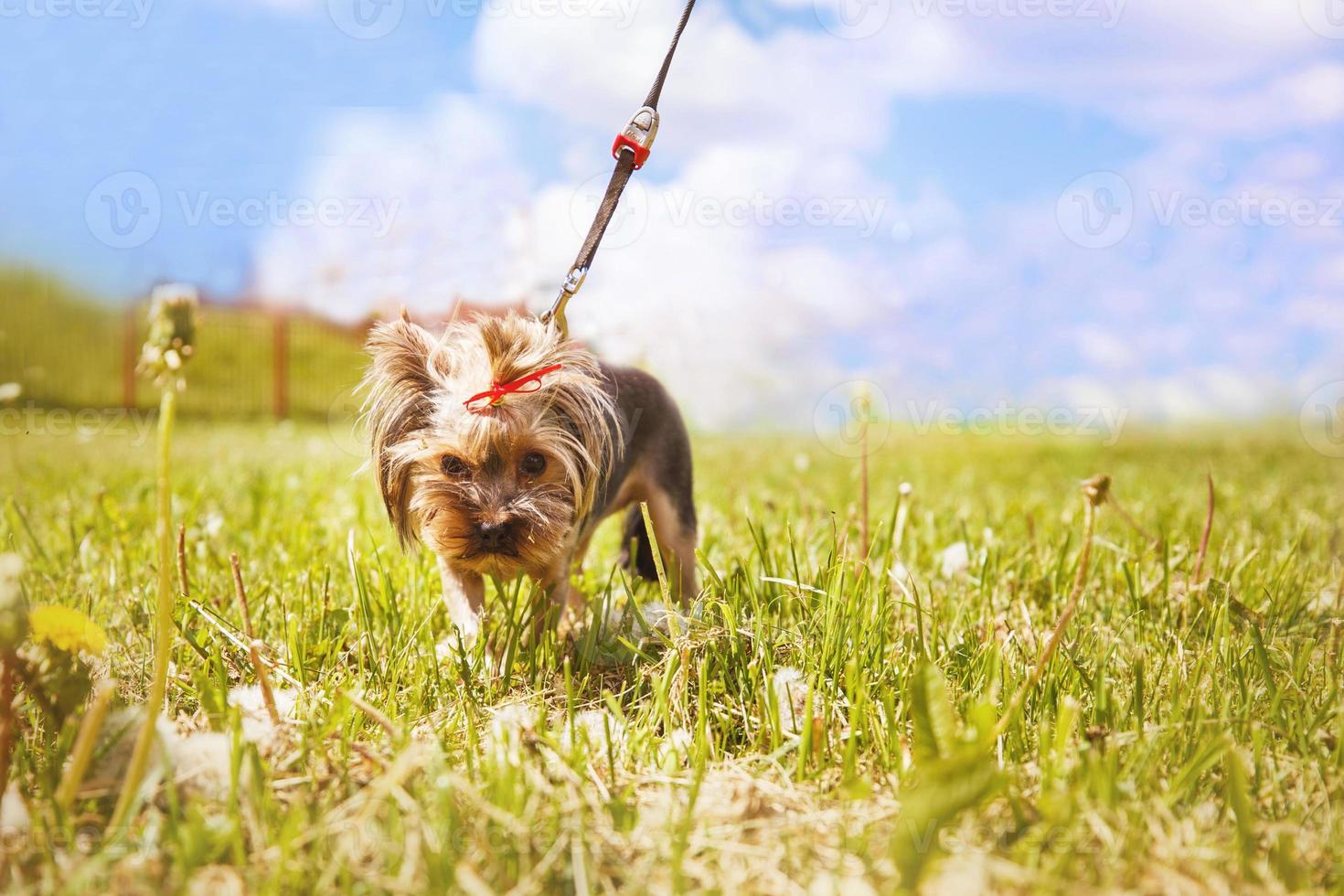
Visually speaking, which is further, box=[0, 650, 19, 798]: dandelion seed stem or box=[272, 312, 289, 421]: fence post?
box=[272, 312, 289, 421]: fence post

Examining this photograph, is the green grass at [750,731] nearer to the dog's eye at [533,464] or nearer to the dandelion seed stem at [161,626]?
the dandelion seed stem at [161,626]

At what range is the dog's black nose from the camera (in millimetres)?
3547

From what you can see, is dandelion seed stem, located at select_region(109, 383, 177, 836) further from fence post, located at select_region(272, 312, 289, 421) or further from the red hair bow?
fence post, located at select_region(272, 312, 289, 421)

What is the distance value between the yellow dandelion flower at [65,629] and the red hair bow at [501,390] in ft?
5.43

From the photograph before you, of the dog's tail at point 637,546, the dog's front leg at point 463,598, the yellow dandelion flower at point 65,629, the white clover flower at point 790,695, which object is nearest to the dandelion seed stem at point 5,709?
the yellow dandelion flower at point 65,629

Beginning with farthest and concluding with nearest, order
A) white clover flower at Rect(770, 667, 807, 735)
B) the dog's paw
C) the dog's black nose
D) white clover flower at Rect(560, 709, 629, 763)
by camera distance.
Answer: the dog's black nose, the dog's paw, white clover flower at Rect(770, 667, 807, 735), white clover flower at Rect(560, 709, 629, 763)

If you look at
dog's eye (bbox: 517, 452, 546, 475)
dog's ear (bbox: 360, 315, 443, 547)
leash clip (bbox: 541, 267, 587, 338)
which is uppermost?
leash clip (bbox: 541, 267, 587, 338)

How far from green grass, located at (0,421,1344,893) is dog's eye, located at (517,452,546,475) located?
1.93 feet

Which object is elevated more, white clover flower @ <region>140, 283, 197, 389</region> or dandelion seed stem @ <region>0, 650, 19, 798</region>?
white clover flower @ <region>140, 283, 197, 389</region>

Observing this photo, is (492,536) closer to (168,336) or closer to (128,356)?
(168,336)

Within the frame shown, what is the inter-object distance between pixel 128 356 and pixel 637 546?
2043 centimetres

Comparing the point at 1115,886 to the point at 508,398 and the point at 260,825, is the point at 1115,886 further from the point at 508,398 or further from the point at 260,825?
the point at 508,398

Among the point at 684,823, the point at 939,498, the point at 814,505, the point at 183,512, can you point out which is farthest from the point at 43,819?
the point at 939,498

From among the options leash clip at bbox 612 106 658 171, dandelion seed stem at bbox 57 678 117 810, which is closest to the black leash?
leash clip at bbox 612 106 658 171
